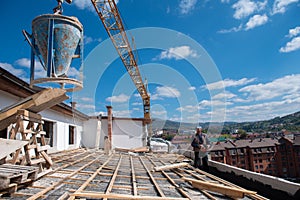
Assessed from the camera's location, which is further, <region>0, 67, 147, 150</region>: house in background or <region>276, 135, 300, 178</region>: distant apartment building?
<region>276, 135, 300, 178</region>: distant apartment building

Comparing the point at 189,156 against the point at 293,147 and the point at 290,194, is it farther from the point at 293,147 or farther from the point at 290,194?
the point at 293,147

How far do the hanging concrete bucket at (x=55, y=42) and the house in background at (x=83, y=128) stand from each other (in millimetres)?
2411

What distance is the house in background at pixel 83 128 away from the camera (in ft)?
33.9

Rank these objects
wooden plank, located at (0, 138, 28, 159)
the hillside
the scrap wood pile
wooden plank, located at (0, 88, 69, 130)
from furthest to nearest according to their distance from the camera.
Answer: the hillside, wooden plank, located at (0, 88, 69, 130), wooden plank, located at (0, 138, 28, 159), the scrap wood pile

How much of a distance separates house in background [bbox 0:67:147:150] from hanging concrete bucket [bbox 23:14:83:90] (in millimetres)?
2411

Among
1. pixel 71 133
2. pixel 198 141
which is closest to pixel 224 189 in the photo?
pixel 198 141

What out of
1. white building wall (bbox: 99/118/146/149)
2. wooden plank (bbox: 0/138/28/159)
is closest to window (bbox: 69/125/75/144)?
white building wall (bbox: 99/118/146/149)

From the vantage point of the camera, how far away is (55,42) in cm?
447

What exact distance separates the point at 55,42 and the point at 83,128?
13.1 metres

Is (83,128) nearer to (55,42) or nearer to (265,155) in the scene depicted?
(55,42)

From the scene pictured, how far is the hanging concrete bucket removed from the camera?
4.38 meters

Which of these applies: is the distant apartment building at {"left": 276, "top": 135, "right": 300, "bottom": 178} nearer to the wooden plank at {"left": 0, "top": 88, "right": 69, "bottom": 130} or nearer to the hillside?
the hillside

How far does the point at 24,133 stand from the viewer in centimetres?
388

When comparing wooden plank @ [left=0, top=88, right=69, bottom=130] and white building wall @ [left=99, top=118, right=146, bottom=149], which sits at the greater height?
wooden plank @ [left=0, top=88, right=69, bottom=130]
